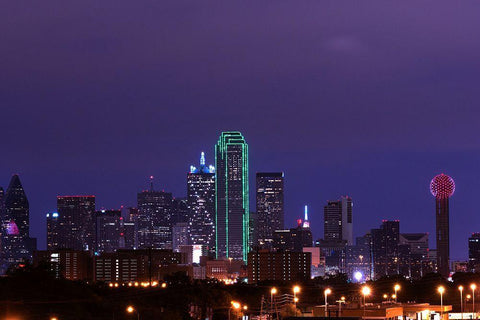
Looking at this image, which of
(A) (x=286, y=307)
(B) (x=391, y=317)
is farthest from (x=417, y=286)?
(B) (x=391, y=317)

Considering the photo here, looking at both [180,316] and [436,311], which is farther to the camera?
[180,316]

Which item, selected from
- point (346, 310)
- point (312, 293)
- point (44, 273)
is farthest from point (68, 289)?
point (312, 293)

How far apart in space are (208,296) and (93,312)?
20161 mm

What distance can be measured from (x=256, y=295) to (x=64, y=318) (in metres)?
49.9

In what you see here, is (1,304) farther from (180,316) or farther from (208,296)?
(208,296)

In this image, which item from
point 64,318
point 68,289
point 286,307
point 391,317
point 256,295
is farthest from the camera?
point 256,295

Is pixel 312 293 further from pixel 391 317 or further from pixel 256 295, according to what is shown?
pixel 391 317

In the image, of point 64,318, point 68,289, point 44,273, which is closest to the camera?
point 64,318

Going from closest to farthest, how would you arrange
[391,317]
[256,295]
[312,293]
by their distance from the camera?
[391,317]
[256,295]
[312,293]

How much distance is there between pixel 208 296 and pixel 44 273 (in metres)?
16.7

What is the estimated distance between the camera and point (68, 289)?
303 feet

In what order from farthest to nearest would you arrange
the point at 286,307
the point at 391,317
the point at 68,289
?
the point at 68,289
the point at 286,307
the point at 391,317

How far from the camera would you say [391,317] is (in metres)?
66.6

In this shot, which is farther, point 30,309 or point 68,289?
point 68,289
